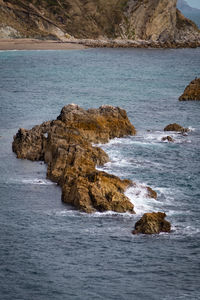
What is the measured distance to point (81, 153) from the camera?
49000 millimetres

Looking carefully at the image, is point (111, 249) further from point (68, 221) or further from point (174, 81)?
point (174, 81)

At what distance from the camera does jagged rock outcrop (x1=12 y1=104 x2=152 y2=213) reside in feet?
138

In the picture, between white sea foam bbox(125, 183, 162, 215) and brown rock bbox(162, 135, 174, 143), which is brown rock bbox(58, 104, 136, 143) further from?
white sea foam bbox(125, 183, 162, 215)

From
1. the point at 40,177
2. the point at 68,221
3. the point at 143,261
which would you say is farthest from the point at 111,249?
the point at 40,177

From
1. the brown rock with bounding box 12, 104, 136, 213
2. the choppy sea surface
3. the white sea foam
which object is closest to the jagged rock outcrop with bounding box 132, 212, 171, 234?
the choppy sea surface

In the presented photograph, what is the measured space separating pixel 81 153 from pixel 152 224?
13084mm

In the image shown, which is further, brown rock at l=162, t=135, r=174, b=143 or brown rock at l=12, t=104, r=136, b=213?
brown rock at l=162, t=135, r=174, b=143

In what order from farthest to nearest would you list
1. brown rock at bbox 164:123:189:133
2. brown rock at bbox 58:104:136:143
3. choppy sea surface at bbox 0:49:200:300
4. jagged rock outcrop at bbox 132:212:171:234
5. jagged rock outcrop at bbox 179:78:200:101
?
jagged rock outcrop at bbox 179:78:200:101 → brown rock at bbox 164:123:189:133 → brown rock at bbox 58:104:136:143 → jagged rock outcrop at bbox 132:212:171:234 → choppy sea surface at bbox 0:49:200:300

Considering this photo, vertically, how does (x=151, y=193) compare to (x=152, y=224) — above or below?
above

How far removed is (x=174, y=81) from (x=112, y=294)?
90.4 metres

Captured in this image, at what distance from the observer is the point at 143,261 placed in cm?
3441

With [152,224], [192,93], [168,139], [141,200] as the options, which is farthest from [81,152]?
[192,93]

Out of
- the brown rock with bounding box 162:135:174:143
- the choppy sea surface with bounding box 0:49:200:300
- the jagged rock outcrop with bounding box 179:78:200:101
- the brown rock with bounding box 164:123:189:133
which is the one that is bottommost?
the choppy sea surface with bounding box 0:49:200:300

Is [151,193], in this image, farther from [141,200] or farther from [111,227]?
[111,227]
